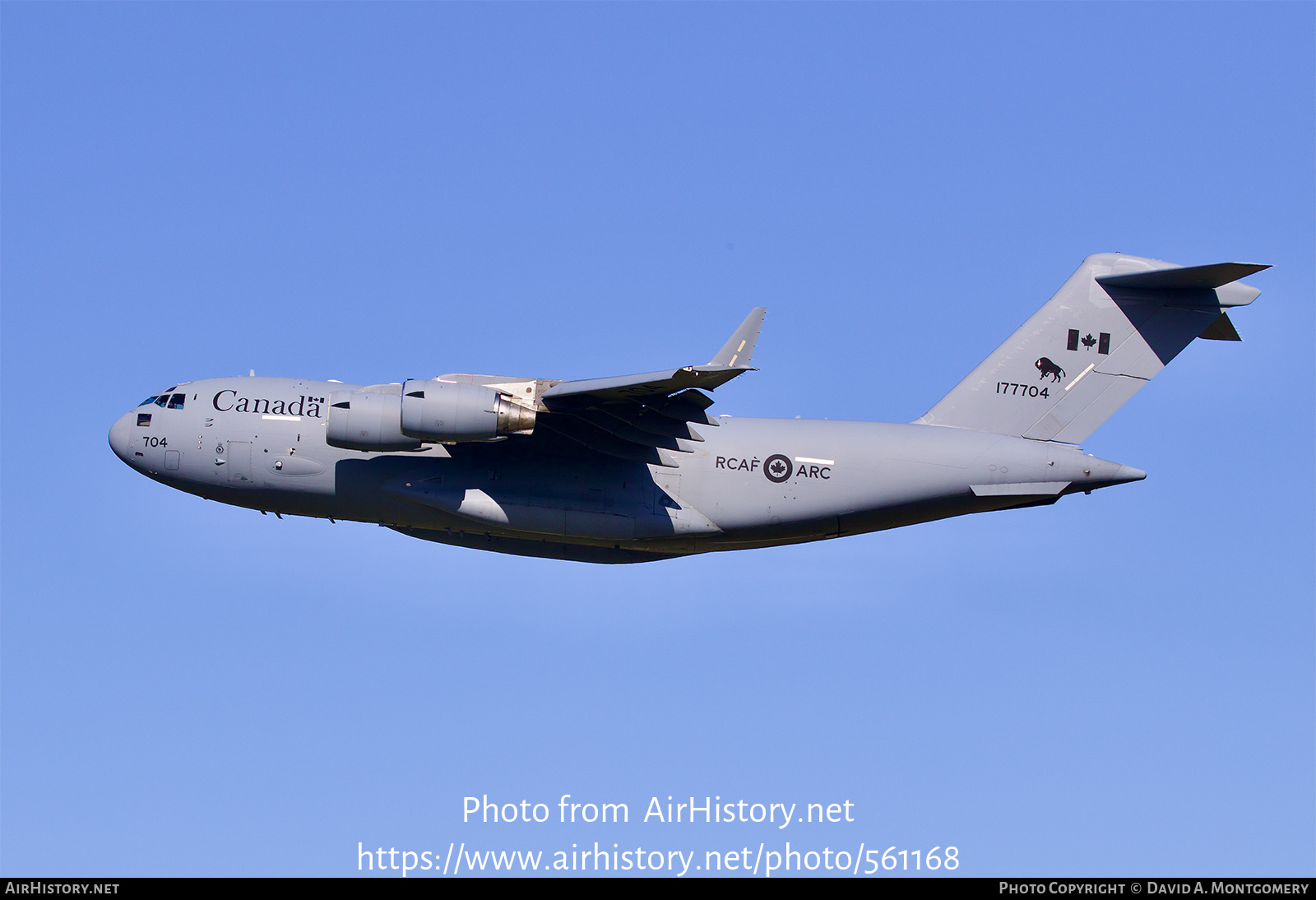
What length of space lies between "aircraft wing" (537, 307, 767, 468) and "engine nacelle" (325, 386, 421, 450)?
1.60m

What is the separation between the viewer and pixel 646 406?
15.8m

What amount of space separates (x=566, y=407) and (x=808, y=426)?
3.05 meters

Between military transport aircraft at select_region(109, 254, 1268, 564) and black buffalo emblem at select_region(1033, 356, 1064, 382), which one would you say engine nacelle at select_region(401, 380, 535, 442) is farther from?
black buffalo emblem at select_region(1033, 356, 1064, 382)

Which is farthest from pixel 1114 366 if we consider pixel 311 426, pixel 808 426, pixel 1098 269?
pixel 311 426

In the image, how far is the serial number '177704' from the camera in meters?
17.5

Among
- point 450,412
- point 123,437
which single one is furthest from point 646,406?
point 123,437

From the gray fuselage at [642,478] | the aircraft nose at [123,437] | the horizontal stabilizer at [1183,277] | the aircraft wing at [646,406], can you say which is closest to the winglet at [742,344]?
the aircraft wing at [646,406]

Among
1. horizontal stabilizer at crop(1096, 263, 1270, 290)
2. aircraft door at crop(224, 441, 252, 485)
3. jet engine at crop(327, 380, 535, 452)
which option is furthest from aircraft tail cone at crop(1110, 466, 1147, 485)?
aircraft door at crop(224, 441, 252, 485)

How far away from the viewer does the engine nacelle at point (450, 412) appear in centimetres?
1531

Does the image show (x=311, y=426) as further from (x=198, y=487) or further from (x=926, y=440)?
(x=926, y=440)

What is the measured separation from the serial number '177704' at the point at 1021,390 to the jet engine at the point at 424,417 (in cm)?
586
